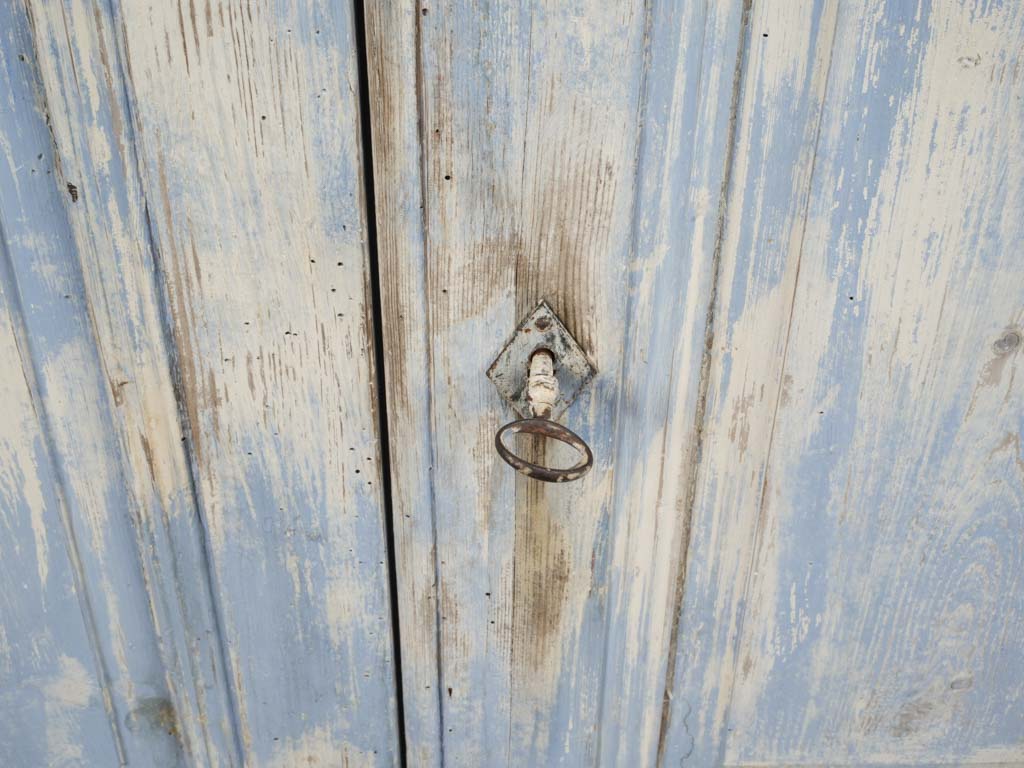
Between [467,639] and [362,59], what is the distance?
22.9 inches

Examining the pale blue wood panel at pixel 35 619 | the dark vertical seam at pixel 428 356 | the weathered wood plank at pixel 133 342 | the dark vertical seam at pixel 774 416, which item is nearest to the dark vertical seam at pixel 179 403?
the weathered wood plank at pixel 133 342

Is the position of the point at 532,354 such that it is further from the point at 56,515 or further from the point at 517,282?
the point at 56,515

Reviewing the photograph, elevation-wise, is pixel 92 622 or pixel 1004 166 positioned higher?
pixel 1004 166

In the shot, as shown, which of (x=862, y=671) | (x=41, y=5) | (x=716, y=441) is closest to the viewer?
(x=41, y=5)

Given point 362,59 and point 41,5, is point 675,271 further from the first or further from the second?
point 41,5

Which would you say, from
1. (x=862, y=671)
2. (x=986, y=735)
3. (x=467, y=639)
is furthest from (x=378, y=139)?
(x=986, y=735)

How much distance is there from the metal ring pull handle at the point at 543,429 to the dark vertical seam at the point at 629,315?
8 centimetres

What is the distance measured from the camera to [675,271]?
0.63 meters

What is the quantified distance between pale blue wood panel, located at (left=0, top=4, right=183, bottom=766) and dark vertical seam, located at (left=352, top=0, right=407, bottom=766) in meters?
0.26

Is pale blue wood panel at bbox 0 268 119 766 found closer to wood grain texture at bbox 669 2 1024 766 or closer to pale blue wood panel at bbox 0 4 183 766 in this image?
pale blue wood panel at bbox 0 4 183 766

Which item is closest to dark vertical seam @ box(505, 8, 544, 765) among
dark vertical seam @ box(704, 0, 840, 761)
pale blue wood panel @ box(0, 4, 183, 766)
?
dark vertical seam @ box(704, 0, 840, 761)

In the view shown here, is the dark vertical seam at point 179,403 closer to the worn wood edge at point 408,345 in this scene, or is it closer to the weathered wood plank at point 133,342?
the weathered wood plank at point 133,342

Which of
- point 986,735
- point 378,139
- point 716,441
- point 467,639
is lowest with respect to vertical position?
point 986,735

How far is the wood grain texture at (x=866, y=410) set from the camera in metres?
0.58
